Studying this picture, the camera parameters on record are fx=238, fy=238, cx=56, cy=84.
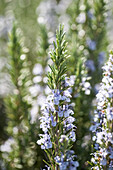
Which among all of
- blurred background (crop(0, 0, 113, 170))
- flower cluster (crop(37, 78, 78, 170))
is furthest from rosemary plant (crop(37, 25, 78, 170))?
blurred background (crop(0, 0, 113, 170))

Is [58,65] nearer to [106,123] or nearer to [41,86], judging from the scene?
[106,123]

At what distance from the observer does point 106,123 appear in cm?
52

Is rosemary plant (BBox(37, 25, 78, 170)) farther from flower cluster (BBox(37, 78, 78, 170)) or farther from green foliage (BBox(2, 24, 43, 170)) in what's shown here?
green foliage (BBox(2, 24, 43, 170))

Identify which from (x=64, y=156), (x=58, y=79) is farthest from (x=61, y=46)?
(x=64, y=156)

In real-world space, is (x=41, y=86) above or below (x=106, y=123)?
above

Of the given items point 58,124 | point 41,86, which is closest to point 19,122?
point 41,86

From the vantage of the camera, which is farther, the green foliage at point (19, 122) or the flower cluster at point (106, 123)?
the green foliage at point (19, 122)

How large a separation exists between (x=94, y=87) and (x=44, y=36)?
30 centimetres

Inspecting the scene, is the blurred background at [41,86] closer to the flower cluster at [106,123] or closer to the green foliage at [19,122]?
the green foliage at [19,122]

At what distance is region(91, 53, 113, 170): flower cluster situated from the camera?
1.65 feet

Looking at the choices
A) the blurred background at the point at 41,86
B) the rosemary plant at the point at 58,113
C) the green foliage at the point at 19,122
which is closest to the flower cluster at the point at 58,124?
the rosemary plant at the point at 58,113

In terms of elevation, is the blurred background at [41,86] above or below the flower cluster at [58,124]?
above

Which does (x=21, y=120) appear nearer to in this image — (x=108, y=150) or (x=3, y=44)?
(x=108, y=150)

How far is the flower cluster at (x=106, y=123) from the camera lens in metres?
0.50
